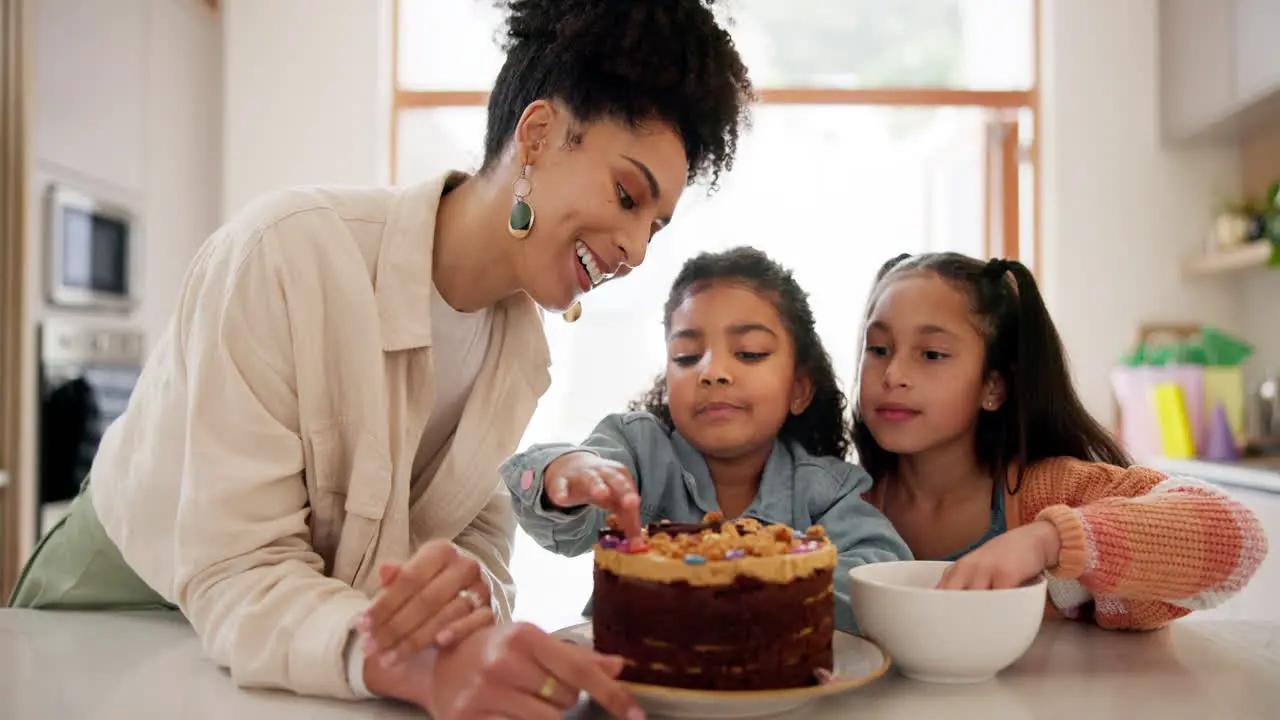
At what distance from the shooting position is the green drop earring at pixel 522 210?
1.14 metres

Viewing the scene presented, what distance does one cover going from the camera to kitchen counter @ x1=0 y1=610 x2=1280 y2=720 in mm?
775

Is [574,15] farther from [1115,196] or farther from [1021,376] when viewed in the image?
[1115,196]

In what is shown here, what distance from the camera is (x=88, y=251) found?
9.87 ft

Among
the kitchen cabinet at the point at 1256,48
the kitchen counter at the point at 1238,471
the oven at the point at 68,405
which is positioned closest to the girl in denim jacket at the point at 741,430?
the kitchen counter at the point at 1238,471

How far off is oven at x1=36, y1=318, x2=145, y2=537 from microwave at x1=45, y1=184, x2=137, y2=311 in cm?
9

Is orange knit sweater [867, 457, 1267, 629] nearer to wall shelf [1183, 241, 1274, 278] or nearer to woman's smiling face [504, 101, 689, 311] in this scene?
woman's smiling face [504, 101, 689, 311]

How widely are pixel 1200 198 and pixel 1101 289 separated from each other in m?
0.50

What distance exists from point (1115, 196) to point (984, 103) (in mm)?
615

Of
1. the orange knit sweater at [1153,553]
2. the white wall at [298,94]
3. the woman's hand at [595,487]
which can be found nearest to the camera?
the woman's hand at [595,487]

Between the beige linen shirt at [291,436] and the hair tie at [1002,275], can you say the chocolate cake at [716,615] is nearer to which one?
the beige linen shirt at [291,436]

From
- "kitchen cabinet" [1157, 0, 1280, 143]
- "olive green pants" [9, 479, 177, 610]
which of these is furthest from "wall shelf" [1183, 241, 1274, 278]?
"olive green pants" [9, 479, 177, 610]

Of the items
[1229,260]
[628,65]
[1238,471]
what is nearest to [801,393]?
[628,65]

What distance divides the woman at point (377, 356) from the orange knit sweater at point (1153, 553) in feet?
1.81

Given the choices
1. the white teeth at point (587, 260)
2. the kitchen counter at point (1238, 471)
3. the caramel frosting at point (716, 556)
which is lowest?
the kitchen counter at point (1238, 471)
